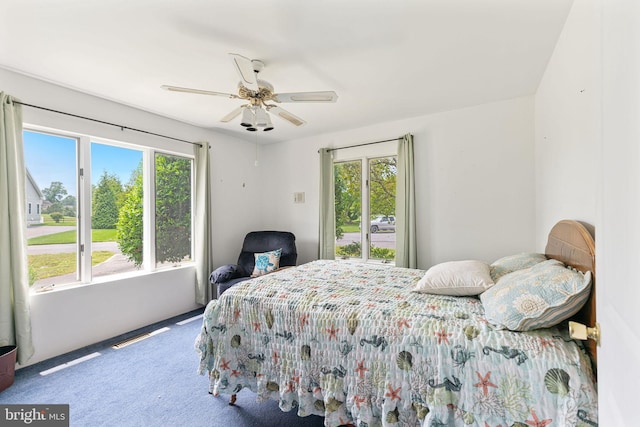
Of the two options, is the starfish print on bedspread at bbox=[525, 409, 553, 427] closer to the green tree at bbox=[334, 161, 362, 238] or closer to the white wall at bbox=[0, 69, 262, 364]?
the green tree at bbox=[334, 161, 362, 238]

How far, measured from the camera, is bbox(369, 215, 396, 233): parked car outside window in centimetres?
387

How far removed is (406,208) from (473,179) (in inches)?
32.2

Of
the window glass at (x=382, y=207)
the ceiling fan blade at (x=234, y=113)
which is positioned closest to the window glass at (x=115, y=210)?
the ceiling fan blade at (x=234, y=113)

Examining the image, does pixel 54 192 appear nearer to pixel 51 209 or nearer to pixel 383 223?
pixel 51 209

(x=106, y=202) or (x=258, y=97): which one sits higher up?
(x=258, y=97)

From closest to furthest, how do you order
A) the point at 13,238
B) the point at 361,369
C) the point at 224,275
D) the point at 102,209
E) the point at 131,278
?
1. the point at 361,369
2. the point at 13,238
3. the point at 102,209
4. the point at 131,278
5. the point at 224,275

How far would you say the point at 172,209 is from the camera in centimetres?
373

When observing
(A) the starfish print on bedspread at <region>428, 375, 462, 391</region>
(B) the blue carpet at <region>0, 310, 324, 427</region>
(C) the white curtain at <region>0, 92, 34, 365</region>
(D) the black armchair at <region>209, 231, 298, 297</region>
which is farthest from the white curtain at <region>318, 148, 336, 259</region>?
(C) the white curtain at <region>0, 92, 34, 365</region>

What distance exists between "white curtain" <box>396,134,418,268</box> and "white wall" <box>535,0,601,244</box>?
50.8 inches

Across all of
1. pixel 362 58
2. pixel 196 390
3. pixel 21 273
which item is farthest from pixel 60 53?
pixel 196 390

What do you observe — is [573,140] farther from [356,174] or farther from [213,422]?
[213,422]

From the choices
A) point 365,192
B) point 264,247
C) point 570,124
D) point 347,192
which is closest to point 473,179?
point 365,192

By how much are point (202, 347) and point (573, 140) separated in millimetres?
2743

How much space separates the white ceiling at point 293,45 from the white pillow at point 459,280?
159 cm
